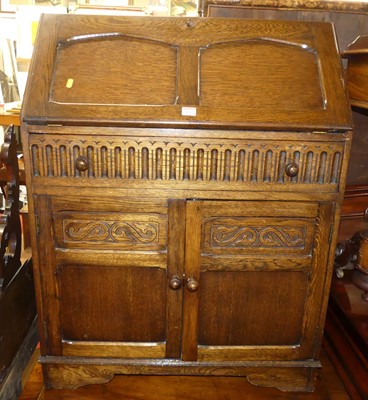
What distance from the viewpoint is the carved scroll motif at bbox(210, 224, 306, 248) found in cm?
141

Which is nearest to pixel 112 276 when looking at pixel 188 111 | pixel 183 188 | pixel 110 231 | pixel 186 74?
pixel 110 231

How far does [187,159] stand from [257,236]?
37 centimetres

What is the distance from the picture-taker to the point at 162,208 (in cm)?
137

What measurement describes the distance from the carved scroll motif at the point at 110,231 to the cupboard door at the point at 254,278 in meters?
0.14

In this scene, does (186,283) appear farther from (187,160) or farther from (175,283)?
(187,160)

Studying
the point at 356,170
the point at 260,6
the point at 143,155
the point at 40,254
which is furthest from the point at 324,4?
the point at 40,254

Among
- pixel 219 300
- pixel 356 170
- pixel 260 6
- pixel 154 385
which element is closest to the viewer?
pixel 219 300

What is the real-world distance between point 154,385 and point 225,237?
72 cm

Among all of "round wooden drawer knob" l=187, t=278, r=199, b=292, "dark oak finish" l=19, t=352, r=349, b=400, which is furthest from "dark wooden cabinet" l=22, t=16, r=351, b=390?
"dark oak finish" l=19, t=352, r=349, b=400

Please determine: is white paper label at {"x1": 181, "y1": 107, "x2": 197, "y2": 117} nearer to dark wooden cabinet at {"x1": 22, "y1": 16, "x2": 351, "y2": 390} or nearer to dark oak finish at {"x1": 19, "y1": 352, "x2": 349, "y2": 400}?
dark wooden cabinet at {"x1": 22, "y1": 16, "x2": 351, "y2": 390}

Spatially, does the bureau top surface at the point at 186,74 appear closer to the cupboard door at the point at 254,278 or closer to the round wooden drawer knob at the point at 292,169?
the round wooden drawer knob at the point at 292,169

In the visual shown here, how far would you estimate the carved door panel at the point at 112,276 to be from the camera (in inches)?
54.3

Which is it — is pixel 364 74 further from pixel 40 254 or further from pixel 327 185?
pixel 40 254

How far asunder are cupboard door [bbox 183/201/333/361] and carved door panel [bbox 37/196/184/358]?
71 millimetres
